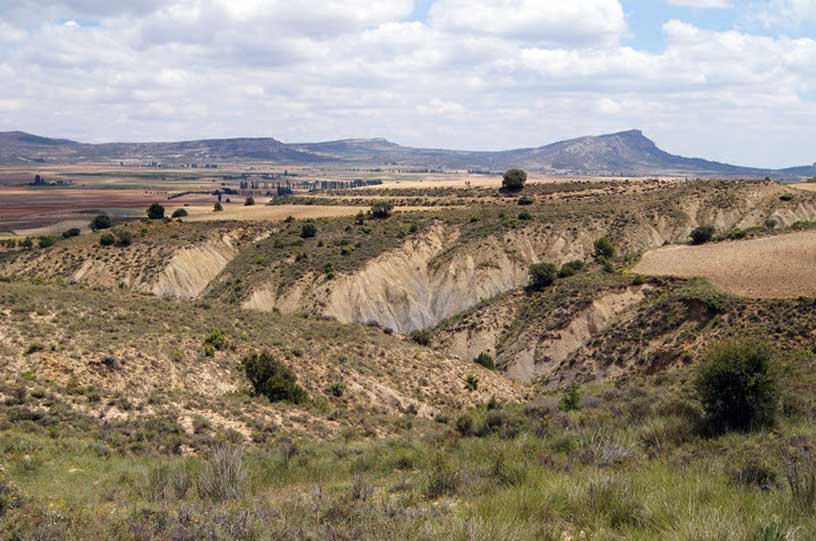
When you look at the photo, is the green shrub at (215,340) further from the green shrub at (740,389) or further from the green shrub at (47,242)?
the green shrub at (47,242)

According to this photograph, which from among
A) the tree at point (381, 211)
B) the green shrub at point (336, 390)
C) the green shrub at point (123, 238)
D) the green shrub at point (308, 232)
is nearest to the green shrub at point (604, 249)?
the tree at point (381, 211)

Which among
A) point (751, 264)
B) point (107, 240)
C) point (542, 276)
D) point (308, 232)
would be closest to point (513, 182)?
point (308, 232)

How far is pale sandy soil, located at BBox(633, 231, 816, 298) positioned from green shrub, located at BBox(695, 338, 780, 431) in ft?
80.4

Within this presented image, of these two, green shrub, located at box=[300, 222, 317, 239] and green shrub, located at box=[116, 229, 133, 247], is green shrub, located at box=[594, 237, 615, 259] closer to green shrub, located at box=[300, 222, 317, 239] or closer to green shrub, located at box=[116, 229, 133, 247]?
green shrub, located at box=[300, 222, 317, 239]

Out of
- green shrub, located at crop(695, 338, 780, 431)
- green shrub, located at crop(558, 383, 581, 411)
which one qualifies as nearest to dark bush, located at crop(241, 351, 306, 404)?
green shrub, located at crop(558, 383, 581, 411)

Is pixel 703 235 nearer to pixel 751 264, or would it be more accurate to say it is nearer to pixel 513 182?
pixel 751 264

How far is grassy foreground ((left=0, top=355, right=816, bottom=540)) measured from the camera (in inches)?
314

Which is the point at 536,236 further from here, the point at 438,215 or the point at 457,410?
the point at 457,410

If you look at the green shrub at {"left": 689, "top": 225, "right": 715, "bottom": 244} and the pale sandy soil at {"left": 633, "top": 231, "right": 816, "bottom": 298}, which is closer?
→ the pale sandy soil at {"left": 633, "top": 231, "right": 816, "bottom": 298}

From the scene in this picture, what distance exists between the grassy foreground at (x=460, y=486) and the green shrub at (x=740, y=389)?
65 centimetres

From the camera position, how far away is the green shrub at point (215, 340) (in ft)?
101

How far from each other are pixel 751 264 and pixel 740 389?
3458 centimetres

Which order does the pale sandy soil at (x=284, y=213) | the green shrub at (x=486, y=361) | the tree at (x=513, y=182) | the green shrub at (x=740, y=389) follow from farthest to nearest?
the tree at (x=513, y=182) → the pale sandy soil at (x=284, y=213) → the green shrub at (x=486, y=361) → the green shrub at (x=740, y=389)

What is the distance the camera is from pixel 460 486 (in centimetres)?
1058
